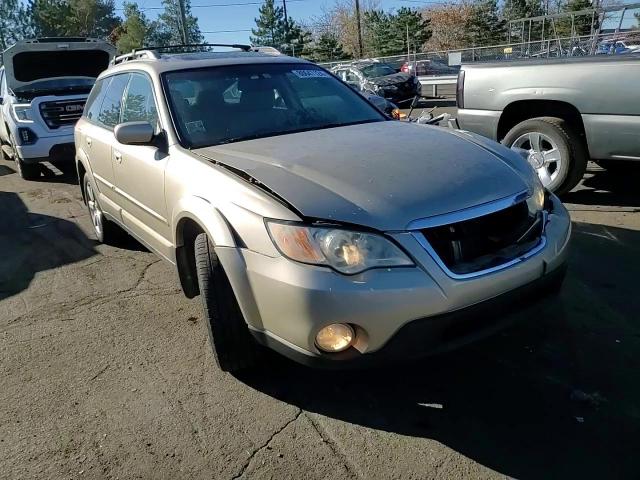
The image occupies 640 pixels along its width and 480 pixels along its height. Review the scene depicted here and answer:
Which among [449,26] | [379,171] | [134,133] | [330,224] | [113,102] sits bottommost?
A: [330,224]

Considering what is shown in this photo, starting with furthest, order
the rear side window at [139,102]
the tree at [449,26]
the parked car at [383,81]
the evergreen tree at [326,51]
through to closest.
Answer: the tree at [449,26]
the evergreen tree at [326,51]
the parked car at [383,81]
the rear side window at [139,102]

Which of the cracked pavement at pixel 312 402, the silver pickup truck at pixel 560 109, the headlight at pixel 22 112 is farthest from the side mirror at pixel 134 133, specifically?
the headlight at pixel 22 112

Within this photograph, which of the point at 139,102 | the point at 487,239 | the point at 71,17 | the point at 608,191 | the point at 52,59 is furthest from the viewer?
the point at 71,17

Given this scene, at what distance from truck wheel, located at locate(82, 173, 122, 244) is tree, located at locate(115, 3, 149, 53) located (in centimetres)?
6390

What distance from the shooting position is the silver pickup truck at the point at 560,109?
5.00 metres

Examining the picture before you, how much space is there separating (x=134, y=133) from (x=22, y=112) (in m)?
6.89

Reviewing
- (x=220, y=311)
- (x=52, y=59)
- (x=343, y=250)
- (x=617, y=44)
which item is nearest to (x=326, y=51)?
(x=52, y=59)

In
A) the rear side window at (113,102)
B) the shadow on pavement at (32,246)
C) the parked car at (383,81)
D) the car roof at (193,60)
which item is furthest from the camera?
the parked car at (383,81)

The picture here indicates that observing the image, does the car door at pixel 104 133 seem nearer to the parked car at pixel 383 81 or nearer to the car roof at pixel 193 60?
the car roof at pixel 193 60

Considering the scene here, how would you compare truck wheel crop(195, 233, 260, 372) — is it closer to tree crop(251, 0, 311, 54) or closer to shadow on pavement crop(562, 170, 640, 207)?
shadow on pavement crop(562, 170, 640, 207)

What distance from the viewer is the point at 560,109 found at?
560 centimetres

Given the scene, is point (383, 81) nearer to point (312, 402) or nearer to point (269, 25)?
point (312, 402)

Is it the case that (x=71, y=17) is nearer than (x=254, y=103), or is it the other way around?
(x=254, y=103)

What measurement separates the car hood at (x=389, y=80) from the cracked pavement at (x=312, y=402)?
1637 cm
